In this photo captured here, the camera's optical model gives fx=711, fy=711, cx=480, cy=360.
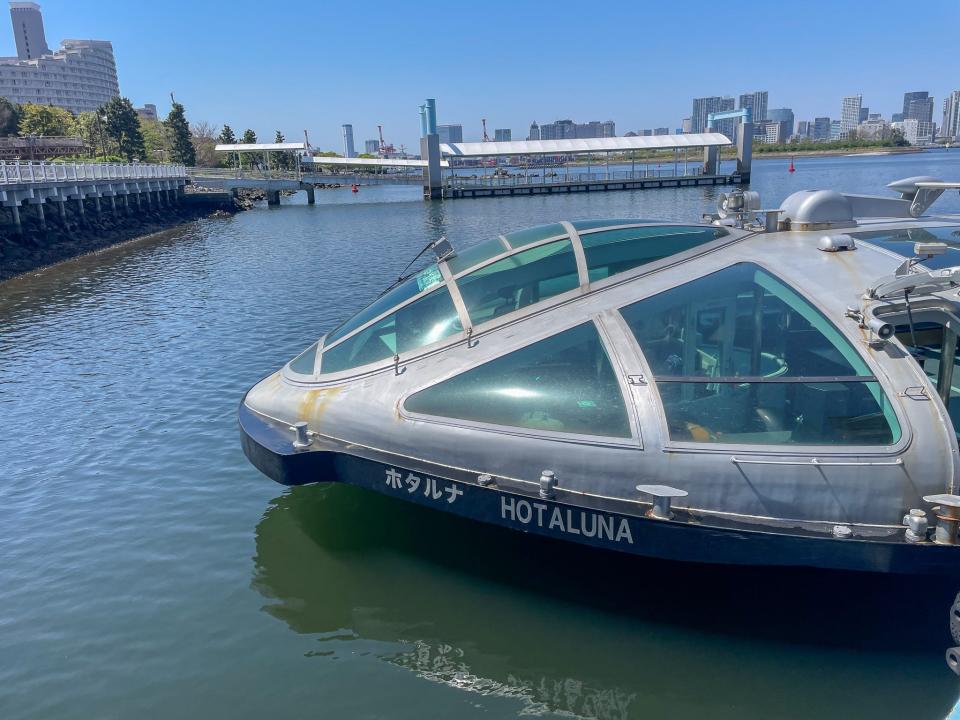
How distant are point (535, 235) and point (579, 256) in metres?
0.76

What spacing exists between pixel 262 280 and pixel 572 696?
2746 centimetres

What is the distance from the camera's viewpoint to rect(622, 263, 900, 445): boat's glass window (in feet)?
20.8

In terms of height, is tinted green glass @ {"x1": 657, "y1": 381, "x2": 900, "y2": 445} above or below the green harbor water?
above

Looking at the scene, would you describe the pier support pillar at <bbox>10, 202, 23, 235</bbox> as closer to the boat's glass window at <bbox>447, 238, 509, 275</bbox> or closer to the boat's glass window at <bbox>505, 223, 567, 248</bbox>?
the boat's glass window at <bbox>447, 238, 509, 275</bbox>

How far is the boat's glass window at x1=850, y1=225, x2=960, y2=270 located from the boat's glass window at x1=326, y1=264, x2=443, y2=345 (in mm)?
5229

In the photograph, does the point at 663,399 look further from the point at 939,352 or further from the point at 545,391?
the point at 939,352

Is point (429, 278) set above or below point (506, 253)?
below

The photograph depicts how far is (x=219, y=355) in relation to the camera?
59.8 ft

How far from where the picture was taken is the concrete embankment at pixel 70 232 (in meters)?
35.3

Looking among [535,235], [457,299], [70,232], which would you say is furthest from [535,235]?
[70,232]

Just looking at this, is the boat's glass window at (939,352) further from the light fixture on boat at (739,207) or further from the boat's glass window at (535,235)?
the boat's glass window at (535,235)

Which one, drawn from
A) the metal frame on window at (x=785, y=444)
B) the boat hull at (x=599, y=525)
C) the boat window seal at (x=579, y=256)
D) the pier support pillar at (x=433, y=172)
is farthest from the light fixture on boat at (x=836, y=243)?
the pier support pillar at (x=433, y=172)

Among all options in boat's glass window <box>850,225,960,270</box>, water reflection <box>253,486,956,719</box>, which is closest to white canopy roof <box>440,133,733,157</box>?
boat's glass window <box>850,225,960,270</box>

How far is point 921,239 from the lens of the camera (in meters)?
8.95
